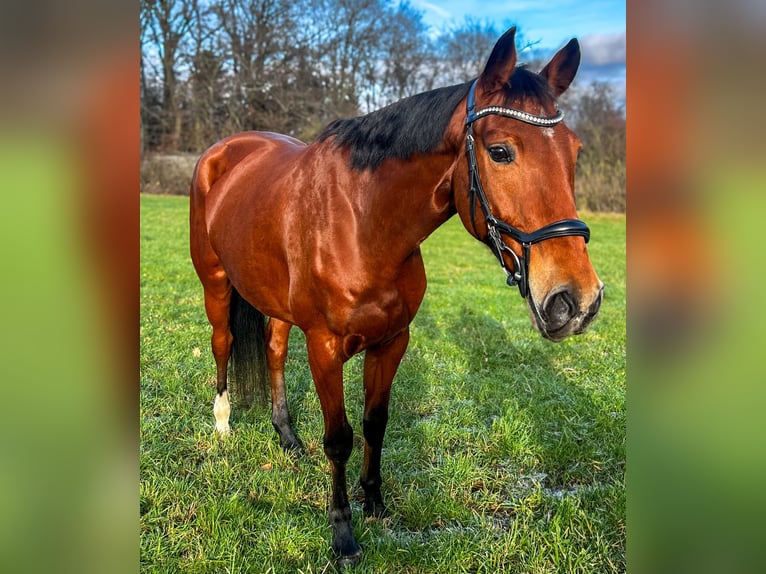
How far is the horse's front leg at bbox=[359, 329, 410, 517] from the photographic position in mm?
2674

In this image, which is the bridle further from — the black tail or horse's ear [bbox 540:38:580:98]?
the black tail

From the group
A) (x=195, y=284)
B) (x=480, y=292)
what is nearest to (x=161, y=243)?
(x=195, y=284)

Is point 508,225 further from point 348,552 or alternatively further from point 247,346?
point 247,346

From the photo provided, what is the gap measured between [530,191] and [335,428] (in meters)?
1.46

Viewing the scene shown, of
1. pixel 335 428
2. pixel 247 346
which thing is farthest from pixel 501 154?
pixel 247 346

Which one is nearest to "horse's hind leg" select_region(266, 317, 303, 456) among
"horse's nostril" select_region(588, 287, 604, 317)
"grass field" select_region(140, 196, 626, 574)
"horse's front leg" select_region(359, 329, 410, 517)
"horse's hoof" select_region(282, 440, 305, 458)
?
"horse's hoof" select_region(282, 440, 305, 458)

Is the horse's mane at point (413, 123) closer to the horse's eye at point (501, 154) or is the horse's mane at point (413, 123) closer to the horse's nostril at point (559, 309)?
the horse's eye at point (501, 154)

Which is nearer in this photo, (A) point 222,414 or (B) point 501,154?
(B) point 501,154

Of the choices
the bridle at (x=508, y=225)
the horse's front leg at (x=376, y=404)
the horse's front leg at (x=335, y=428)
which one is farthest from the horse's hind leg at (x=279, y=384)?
the bridle at (x=508, y=225)

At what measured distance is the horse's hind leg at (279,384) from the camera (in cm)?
343

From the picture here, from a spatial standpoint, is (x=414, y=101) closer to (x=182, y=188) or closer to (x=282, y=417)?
(x=282, y=417)

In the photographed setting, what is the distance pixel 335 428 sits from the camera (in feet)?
8.28

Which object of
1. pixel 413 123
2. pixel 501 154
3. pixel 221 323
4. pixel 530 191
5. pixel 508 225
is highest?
pixel 413 123

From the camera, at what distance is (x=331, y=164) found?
95.7 inches
